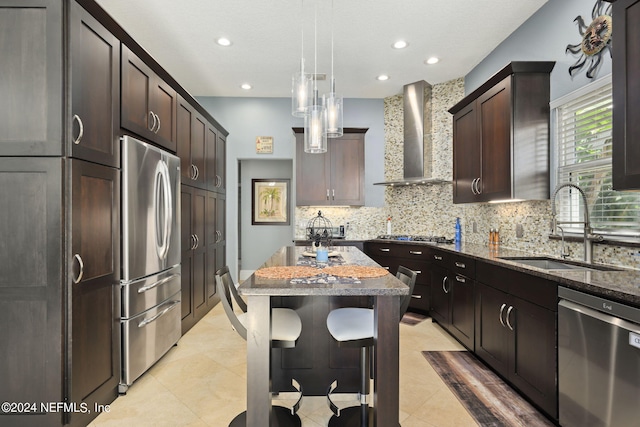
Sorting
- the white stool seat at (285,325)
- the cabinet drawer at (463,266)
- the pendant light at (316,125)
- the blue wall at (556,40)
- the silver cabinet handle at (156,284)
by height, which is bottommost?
the white stool seat at (285,325)

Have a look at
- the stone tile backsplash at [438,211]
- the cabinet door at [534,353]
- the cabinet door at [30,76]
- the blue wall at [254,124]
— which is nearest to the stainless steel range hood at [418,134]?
the stone tile backsplash at [438,211]

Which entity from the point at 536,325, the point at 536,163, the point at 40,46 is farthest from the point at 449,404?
the point at 40,46

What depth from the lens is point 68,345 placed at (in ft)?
6.15

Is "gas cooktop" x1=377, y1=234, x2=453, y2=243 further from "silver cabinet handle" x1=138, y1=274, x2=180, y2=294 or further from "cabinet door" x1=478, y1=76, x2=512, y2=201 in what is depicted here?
"silver cabinet handle" x1=138, y1=274, x2=180, y2=294

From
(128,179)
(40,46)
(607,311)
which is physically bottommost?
(607,311)

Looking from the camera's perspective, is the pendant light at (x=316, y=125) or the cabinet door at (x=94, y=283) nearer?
the cabinet door at (x=94, y=283)

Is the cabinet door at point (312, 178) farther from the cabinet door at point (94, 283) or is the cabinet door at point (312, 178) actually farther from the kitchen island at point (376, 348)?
the kitchen island at point (376, 348)

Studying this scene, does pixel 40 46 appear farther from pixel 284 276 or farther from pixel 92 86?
pixel 284 276

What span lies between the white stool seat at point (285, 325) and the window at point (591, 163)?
2195 millimetres

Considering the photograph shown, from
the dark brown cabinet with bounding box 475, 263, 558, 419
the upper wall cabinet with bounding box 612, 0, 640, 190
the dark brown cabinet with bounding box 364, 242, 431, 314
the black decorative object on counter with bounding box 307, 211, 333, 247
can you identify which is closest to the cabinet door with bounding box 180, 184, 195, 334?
the black decorative object on counter with bounding box 307, 211, 333, 247

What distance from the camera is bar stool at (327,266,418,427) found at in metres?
1.79

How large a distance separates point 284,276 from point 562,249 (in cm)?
222

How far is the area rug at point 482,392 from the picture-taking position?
2.10m

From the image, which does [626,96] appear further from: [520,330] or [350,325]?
[350,325]
